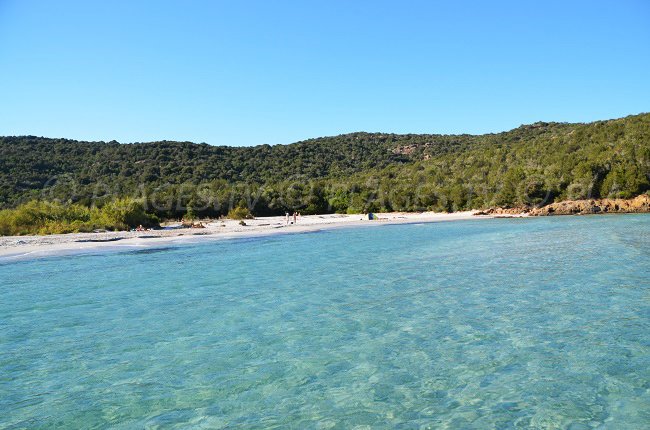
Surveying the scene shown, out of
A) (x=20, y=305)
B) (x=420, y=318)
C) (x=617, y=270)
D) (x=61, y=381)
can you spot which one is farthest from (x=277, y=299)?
(x=617, y=270)

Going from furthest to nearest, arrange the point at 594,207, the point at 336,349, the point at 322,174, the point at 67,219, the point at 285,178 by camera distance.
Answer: the point at 322,174, the point at 285,178, the point at 594,207, the point at 67,219, the point at 336,349

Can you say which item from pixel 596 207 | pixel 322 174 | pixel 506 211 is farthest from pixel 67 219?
pixel 322 174

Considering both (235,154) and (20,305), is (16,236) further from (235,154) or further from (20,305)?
(235,154)

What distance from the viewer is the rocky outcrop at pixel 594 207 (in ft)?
147

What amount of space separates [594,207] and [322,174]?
146 feet

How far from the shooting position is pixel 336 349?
7.52m

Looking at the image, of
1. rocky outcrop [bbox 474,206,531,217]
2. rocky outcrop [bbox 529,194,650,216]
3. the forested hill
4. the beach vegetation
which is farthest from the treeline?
rocky outcrop [bbox 529,194,650,216]

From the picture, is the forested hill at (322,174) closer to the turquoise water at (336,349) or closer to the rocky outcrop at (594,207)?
the rocky outcrop at (594,207)

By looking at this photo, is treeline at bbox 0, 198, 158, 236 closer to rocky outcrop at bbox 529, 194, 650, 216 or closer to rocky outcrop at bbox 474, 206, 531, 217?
rocky outcrop at bbox 474, 206, 531, 217

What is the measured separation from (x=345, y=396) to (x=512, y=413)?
1939 mm

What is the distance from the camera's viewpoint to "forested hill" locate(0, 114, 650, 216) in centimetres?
4941

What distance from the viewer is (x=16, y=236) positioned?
3059 centimetres

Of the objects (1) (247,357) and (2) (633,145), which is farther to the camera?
(2) (633,145)

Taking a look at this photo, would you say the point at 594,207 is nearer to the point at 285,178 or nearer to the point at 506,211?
the point at 506,211
